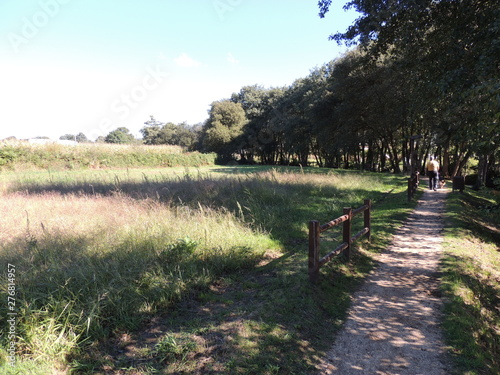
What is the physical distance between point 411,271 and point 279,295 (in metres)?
3.18

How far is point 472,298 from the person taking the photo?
498 centimetres

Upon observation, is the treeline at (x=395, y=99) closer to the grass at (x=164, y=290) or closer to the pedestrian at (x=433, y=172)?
the pedestrian at (x=433, y=172)

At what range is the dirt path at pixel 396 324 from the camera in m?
3.38

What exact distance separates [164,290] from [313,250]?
2456mm

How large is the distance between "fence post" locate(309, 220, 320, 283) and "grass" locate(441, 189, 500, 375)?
75.0 inches

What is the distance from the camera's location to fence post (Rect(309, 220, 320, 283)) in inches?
193

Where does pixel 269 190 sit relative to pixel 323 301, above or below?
above

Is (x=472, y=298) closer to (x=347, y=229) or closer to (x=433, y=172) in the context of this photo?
(x=347, y=229)

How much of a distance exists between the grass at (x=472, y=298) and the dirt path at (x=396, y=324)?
19 cm

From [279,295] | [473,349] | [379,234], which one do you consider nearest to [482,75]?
[379,234]

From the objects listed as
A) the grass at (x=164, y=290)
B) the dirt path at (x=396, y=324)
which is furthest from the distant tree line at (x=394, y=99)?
the grass at (x=164, y=290)

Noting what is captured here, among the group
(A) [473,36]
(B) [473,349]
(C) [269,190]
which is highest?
(A) [473,36]

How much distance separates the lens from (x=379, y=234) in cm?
842

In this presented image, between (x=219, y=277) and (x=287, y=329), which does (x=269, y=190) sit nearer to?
(x=219, y=277)
